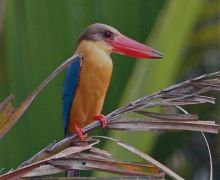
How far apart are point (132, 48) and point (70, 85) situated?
147mm

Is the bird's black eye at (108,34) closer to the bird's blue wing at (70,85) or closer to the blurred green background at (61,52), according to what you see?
the bird's blue wing at (70,85)

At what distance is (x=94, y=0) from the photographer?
1942mm

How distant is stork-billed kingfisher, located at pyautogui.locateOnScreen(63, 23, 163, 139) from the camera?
59.5 inches

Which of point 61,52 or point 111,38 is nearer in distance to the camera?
point 111,38

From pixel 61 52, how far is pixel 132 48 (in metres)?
0.39

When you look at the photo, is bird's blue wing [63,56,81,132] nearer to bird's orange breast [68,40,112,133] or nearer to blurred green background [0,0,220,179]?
bird's orange breast [68,40,112,133]

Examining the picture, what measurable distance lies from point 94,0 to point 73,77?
405mm

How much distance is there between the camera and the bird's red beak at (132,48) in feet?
4.84

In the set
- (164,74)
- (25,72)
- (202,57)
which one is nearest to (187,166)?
(202,57)

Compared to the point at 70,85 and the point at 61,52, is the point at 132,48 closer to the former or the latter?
the point at 70,85

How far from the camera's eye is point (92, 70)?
1.53 m

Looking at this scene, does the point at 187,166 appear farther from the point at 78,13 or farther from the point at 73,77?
the point at 73,77

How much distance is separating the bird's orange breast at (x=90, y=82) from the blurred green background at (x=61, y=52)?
0.22 metres

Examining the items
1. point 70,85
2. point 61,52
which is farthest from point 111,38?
point 61,52
